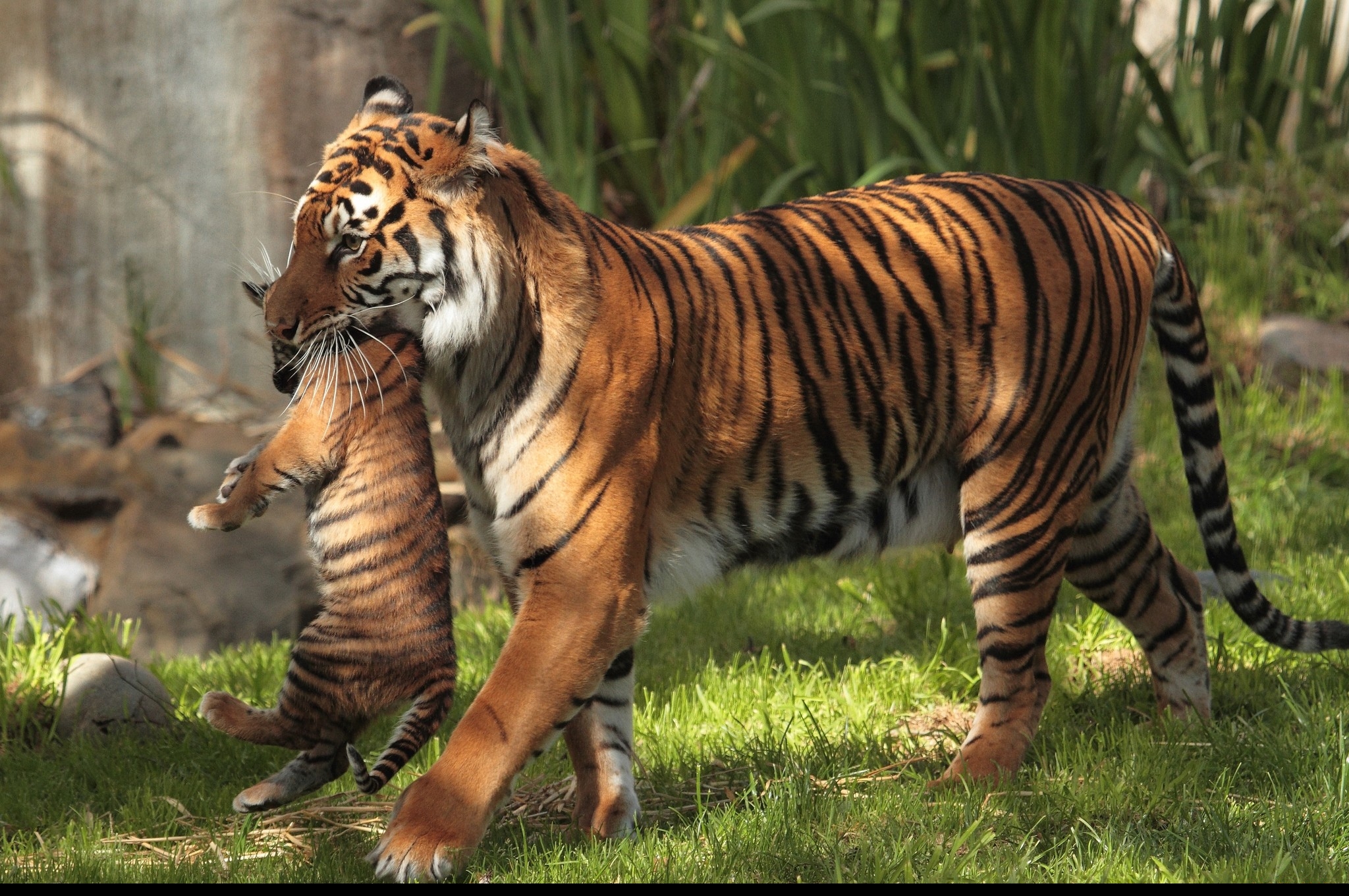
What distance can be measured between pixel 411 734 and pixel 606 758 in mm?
528

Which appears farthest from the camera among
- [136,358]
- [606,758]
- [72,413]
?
[136,358]

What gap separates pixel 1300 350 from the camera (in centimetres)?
653

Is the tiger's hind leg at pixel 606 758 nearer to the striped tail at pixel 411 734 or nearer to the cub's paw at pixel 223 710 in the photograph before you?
the striped tail at pixel 411 734

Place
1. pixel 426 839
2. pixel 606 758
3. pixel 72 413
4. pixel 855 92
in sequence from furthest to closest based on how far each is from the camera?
pixel 72 413 < pixel 855 92 < pixel 606 758 < pixel 426 839

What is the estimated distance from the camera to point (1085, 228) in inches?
133

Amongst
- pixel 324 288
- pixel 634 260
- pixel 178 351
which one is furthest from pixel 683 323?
pixel 178 351

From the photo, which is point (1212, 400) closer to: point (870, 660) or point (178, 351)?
point (870, 660)

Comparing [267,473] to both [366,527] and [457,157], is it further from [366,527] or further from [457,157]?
[457,157]

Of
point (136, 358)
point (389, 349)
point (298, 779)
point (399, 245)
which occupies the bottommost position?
point (136, 358)

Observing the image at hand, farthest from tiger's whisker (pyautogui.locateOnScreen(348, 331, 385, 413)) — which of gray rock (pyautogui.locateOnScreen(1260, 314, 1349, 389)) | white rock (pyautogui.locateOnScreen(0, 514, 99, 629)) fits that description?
gray rock (pyautogui.locateOnScreen(1260, 314, 1349, 389))

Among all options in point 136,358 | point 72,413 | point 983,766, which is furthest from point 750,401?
point 136,358

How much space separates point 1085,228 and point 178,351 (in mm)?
5136

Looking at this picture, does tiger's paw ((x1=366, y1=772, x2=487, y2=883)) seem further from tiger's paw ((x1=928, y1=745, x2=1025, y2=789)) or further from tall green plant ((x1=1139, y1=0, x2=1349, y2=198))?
tall green plant ((x1=1139, y1=0, x2=1349, y2=198))

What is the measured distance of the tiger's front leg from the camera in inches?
107
